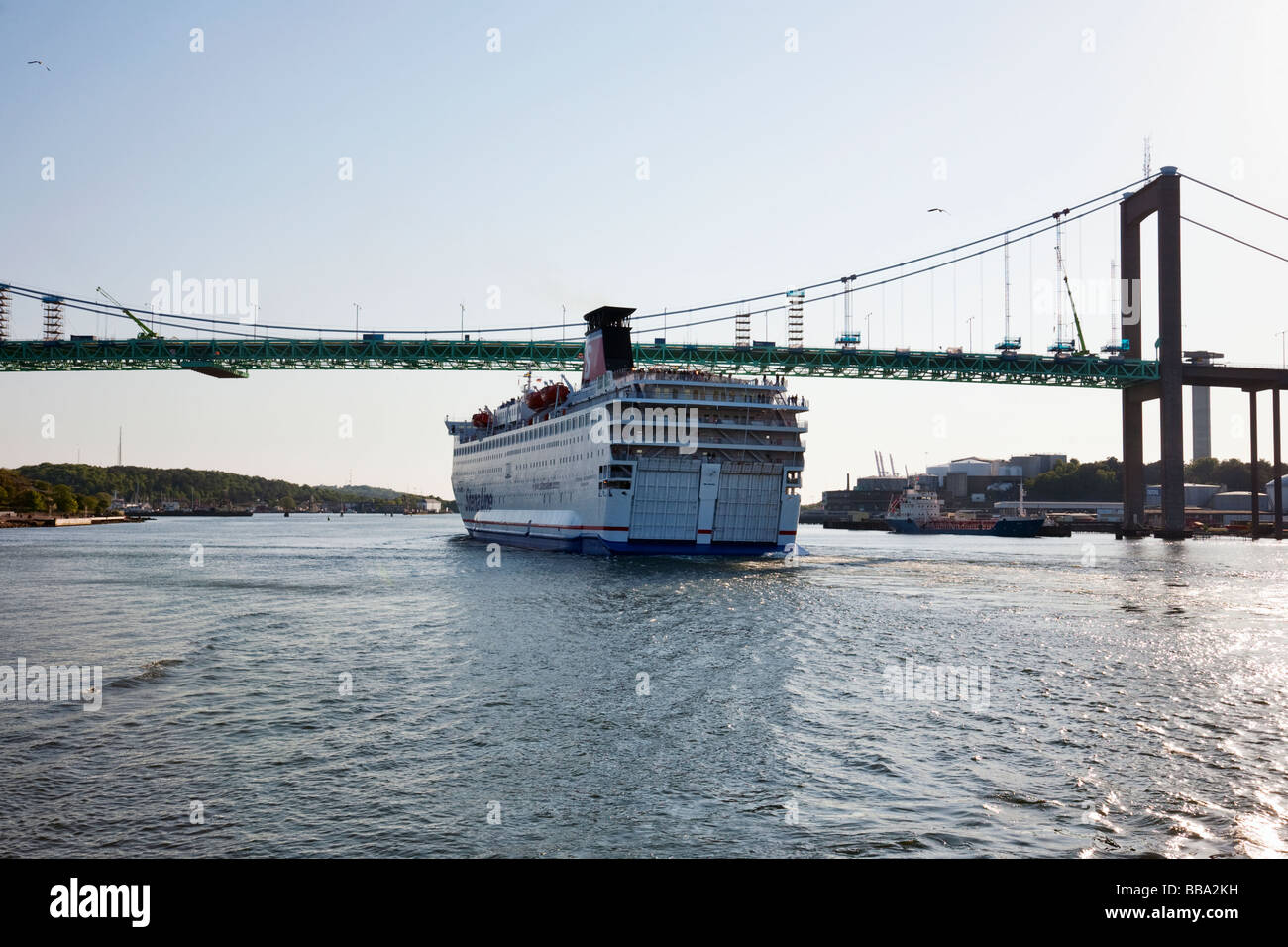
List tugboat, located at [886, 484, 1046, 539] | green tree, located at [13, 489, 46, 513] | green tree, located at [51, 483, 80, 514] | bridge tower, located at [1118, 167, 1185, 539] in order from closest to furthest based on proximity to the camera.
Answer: bridge tower, located at [1118, 167, 1185, 539]
tugboat, located at [886, 484, 1046, 539]
green tree, located at [13, 489, 46, 513]
green tree, located at [51, 483, 80, 514]

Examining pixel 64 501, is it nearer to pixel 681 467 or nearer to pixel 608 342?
pixel 608 342

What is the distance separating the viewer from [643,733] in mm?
15406

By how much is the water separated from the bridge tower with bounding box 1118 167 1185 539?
73602mm

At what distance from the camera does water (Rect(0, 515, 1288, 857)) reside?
10820 millimetres

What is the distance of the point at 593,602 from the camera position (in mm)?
34875

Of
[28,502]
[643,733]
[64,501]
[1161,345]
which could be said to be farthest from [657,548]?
[64,501]

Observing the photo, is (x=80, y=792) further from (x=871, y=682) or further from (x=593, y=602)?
(x=593, y=602)

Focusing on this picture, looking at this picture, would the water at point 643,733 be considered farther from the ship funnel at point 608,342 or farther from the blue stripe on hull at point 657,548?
the ship funnel at point 608,342

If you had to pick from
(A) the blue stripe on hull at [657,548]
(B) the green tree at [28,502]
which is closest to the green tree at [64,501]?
(B) the green tree at [28,502]

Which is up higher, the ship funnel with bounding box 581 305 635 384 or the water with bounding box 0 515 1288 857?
the ship funnel with bounding box 581 305 635 384

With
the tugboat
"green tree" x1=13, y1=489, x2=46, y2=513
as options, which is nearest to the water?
the tugboat

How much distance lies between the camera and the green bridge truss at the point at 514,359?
111312 millimetres

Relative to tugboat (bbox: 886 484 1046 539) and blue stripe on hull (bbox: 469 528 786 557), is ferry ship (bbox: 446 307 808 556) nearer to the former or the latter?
blue stripe on hull (bbox: 469 528 786 557)

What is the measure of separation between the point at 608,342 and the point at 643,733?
58757mm
